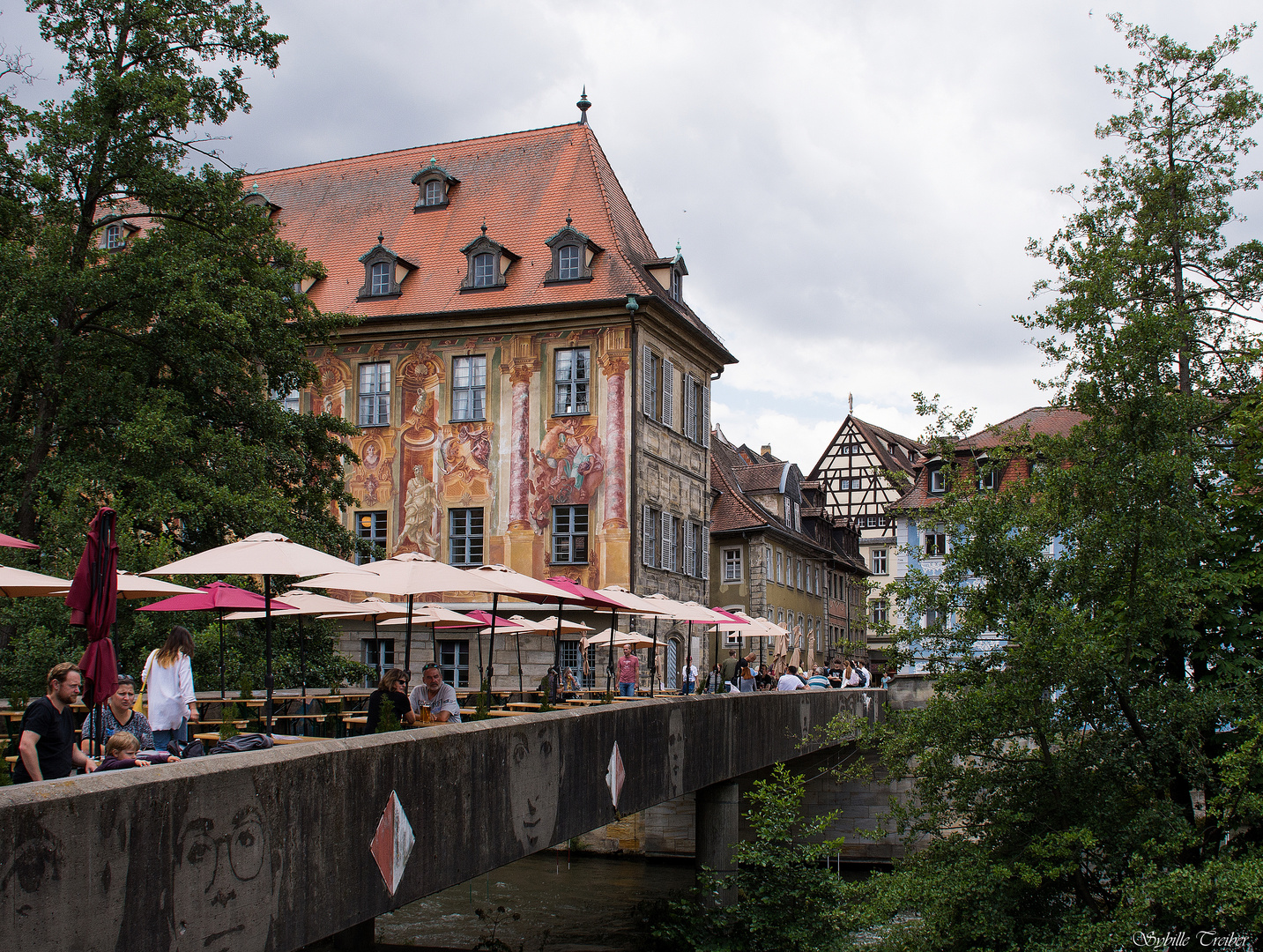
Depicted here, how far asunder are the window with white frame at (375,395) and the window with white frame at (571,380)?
14.3ft

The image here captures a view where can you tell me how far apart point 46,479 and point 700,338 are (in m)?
17.1

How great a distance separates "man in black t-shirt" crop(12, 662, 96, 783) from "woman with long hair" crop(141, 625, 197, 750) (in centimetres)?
246

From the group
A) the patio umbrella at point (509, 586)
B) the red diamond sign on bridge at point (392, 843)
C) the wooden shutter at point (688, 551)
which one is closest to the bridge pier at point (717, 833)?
the patio umbrella at point (509, 586)

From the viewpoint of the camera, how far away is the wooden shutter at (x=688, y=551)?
31859 mm

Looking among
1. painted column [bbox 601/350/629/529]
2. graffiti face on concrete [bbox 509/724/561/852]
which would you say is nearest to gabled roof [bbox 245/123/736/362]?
painted column [bbox 601/350/629/529]

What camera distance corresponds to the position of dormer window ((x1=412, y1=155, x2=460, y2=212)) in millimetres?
33719

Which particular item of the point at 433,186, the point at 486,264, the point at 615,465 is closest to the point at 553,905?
→ the point at 615,465

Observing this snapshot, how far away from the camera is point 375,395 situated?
30781 mm

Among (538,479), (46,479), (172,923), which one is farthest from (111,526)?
(538,479)

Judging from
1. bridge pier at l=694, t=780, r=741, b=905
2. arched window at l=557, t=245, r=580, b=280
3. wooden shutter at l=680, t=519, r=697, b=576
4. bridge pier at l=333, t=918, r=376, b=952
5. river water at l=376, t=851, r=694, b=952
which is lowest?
river water at l=376, t=851, r=694, b=952

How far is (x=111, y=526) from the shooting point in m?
8.23

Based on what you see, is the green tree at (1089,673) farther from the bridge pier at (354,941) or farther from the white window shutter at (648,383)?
the white window shutter at (648,383)

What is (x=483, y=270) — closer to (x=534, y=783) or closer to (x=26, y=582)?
(x=26, y=582)

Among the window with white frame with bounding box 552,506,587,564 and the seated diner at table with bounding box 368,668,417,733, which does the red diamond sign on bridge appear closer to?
the seated diner at table with bounding box 368,668,417,733
